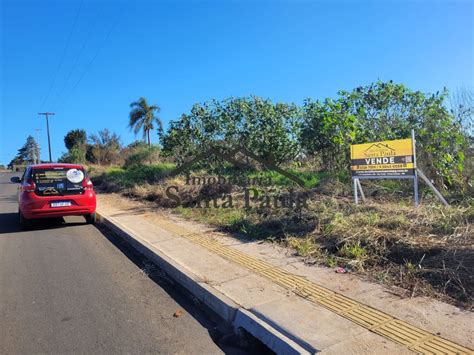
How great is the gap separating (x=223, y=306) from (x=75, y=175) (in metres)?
6.67

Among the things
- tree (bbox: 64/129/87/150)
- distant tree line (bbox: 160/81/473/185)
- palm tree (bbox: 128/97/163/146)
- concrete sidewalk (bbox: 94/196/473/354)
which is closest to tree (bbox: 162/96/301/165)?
distant tree line (bbox: 160/81/473/185)

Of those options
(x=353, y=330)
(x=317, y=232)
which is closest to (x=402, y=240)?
(x=317, y=232)

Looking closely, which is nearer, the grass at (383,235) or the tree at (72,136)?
the grass at (383,235)

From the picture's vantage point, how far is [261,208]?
902 cm

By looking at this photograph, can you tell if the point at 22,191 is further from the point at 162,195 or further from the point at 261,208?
the point at 261,208

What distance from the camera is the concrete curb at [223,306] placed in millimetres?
3316

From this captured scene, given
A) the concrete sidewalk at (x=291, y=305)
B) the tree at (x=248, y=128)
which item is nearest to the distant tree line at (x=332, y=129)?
the tree at (x=248, y=128)

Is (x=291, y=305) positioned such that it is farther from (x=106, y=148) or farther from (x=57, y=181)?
(x=106, y=148)

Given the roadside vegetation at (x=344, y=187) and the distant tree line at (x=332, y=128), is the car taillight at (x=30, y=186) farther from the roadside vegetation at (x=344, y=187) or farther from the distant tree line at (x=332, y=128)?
the distant tree line at (x=332, y=128)

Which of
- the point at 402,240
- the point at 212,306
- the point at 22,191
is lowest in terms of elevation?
the point at 212,306

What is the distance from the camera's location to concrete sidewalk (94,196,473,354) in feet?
10.5

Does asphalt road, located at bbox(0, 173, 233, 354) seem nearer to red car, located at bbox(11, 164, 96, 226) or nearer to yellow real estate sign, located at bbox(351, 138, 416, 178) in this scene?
red car, located at bbox(11, 164, 96, 226)

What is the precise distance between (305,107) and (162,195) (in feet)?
20.3

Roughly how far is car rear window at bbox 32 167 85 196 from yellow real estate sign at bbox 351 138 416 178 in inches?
268
